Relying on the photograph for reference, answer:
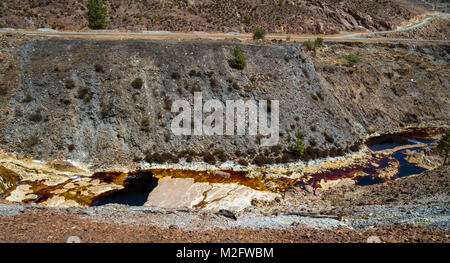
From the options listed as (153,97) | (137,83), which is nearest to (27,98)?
(137,83)

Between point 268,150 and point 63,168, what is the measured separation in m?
22.2

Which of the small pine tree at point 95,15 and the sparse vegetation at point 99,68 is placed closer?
the sparse vegetation at point 99,68

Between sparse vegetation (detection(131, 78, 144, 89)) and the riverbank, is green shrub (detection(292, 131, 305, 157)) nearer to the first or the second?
the riverbank

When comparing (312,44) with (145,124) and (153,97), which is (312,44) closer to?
(153,97)

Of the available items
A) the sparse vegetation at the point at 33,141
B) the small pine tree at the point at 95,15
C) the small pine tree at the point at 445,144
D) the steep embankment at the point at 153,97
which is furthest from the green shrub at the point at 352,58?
the sparse vegetation at the point at 33,141

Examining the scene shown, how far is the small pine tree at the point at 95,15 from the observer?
173 feet

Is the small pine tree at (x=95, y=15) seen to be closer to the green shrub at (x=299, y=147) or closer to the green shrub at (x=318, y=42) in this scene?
the green shrub at (x=318, y=42)

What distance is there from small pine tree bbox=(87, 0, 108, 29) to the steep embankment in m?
16.2

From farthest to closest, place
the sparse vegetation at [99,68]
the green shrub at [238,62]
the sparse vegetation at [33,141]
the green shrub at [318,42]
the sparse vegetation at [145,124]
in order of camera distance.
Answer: the green shrub at [318,42] < the green shrub at [238,62] < the sparse vegetation at [99,68] < the sparse vegetation at [145,124] < the sparse vegetation at [33,141]

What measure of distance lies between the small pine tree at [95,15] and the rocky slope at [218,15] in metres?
3.68
